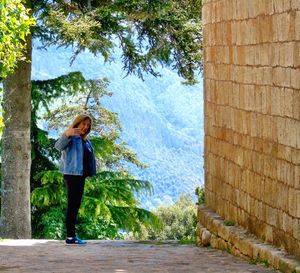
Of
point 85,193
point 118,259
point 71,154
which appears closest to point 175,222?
point 85,193

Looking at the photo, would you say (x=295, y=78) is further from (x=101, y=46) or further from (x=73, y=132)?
(x=101, y=46)

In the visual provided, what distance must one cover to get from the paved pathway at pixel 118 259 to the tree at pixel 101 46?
6.40 metres

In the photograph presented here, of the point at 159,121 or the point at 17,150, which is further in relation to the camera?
the point at 159,121

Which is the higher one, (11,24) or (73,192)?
(11,24)

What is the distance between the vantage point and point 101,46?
19.2 meters

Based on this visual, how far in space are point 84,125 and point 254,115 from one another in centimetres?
262

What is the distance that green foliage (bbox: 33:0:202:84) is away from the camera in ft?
58.4

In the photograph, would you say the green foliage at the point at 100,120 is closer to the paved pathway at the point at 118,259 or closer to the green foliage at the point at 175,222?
the green foliage at the point at 175,222

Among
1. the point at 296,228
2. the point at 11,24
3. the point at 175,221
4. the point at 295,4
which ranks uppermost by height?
the point at 11,24

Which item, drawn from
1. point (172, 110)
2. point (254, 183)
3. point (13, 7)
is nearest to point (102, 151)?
point (13, 7)

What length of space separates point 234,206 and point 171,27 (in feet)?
27.4

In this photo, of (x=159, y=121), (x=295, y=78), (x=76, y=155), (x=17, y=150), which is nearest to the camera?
(x=295, y=78)

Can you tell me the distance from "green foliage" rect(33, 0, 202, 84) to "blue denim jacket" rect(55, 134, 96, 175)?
5.17 metres

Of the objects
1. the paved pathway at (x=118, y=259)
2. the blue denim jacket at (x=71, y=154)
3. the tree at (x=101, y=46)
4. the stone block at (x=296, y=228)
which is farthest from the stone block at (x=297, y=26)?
the tree at (x=101, y=46)
